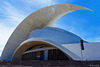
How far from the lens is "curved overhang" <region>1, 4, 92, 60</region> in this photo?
21062 mm

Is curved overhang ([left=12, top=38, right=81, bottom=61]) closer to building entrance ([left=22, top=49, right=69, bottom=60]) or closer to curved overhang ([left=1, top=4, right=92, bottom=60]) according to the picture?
building entrance ([left=22, top=49, right=69, bottom=60])

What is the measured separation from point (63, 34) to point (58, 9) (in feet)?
32.8

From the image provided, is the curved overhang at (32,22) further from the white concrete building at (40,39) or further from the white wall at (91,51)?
the white wall at (91,51)

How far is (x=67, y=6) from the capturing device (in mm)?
22859

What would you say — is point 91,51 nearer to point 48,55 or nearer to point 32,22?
point 48,55

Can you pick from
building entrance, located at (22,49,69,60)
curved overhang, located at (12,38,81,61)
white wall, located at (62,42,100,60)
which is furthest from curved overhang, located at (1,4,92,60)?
white wall, located at (62,42,100,60)

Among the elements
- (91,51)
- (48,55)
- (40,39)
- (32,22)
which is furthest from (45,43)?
(32,22)

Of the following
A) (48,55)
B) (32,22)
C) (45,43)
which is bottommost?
(48,55)

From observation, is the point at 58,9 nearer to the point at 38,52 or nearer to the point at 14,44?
the point at 38,52

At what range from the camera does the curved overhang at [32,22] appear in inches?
829

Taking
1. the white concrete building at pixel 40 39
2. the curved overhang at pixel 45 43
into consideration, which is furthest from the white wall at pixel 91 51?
the curved overhang at pixel 45 43

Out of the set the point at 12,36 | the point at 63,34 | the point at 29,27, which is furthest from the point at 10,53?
the point at 63,34

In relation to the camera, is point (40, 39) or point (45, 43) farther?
point (45, 43)

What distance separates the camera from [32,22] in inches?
863
